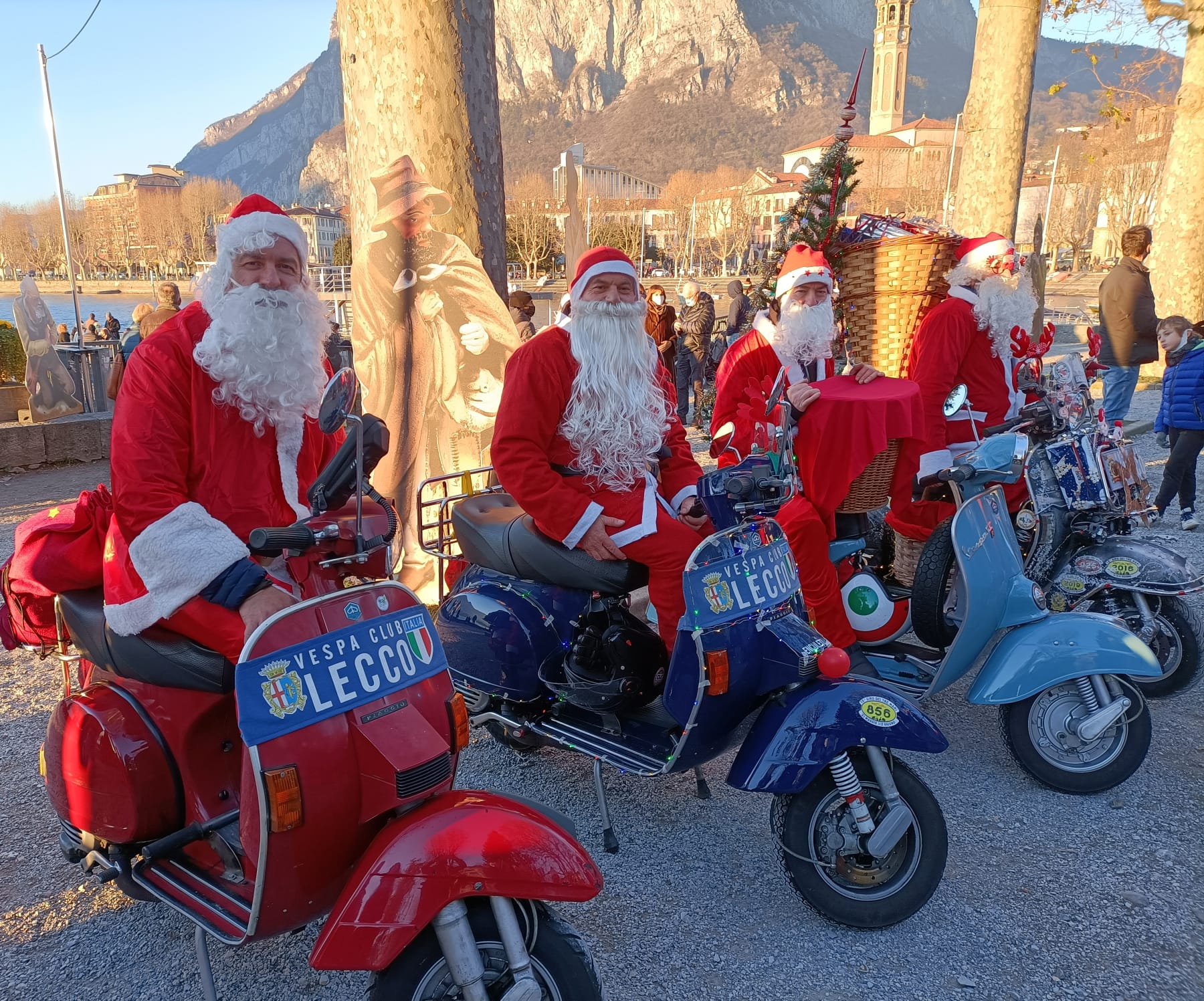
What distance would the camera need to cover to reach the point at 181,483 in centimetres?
229

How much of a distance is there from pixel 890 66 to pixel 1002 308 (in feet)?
473

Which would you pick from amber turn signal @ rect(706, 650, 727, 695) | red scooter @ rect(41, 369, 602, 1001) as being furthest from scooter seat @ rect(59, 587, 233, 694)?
amber turn signal @ rect(706, 650, 727, 695)

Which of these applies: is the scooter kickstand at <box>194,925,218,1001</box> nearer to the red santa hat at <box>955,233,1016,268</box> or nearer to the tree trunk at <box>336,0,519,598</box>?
the tree trunk at <box>336,0,519,598</box>

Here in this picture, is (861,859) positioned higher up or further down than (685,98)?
further down

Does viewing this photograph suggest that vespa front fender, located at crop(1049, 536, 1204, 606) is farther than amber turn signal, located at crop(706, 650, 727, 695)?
Yes

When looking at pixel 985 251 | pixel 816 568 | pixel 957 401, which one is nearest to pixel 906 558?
pixel 816 568

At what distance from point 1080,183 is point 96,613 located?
72761mm

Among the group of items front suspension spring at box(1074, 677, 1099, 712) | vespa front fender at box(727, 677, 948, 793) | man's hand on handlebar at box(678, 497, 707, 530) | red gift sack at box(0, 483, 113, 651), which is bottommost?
front suspension spring at box(1074, 677, 1099, 712)

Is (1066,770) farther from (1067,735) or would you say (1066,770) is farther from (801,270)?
(801,270)

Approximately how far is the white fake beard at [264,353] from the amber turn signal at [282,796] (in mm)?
1105

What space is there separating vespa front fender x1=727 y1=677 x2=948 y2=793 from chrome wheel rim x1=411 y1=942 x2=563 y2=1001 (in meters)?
0.81

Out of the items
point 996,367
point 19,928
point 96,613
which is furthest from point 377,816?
point 996,367

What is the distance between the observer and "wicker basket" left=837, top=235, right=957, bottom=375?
468cm

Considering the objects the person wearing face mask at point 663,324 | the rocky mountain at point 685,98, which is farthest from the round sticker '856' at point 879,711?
the rocky mountain at point 685,98
